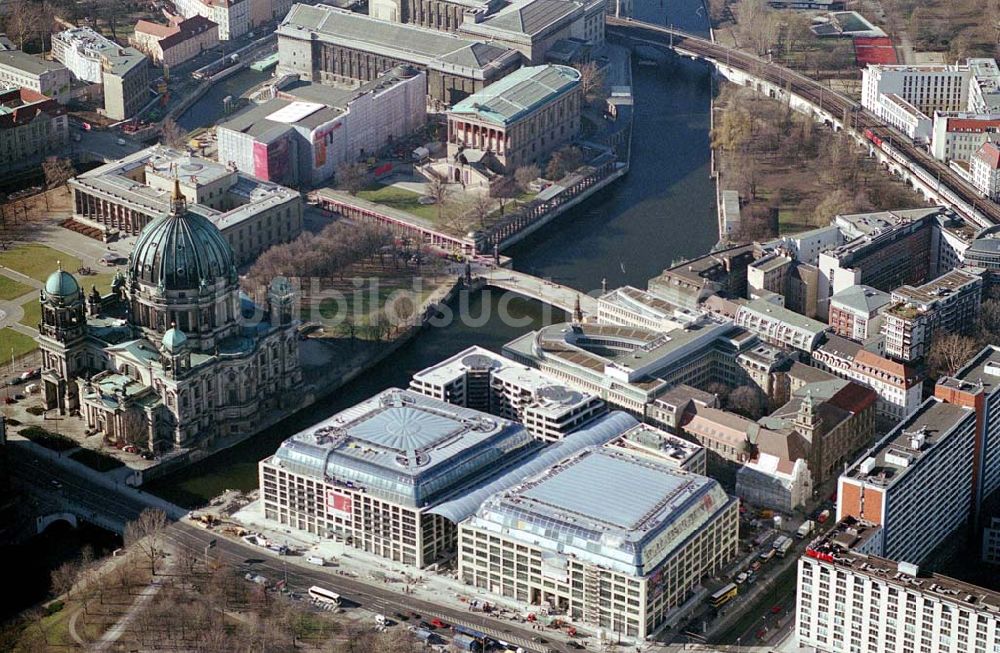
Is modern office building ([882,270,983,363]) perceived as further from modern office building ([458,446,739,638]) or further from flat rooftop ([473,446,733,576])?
modern office building ([458,446,739,638])

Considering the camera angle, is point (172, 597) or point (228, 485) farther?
point (228, 485)

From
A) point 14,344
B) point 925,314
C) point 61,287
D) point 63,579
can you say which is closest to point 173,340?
point 61,287

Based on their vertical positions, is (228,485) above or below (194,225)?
below

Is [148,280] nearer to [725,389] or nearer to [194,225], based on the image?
[194,225]

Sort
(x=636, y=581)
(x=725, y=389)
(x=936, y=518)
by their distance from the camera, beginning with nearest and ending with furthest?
(x=636, y=581) → (x=936, y=518) → (x=725, y=389)

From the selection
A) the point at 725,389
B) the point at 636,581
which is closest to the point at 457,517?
the point at 636,581

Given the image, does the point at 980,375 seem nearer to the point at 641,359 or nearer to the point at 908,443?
the point at 908,443
